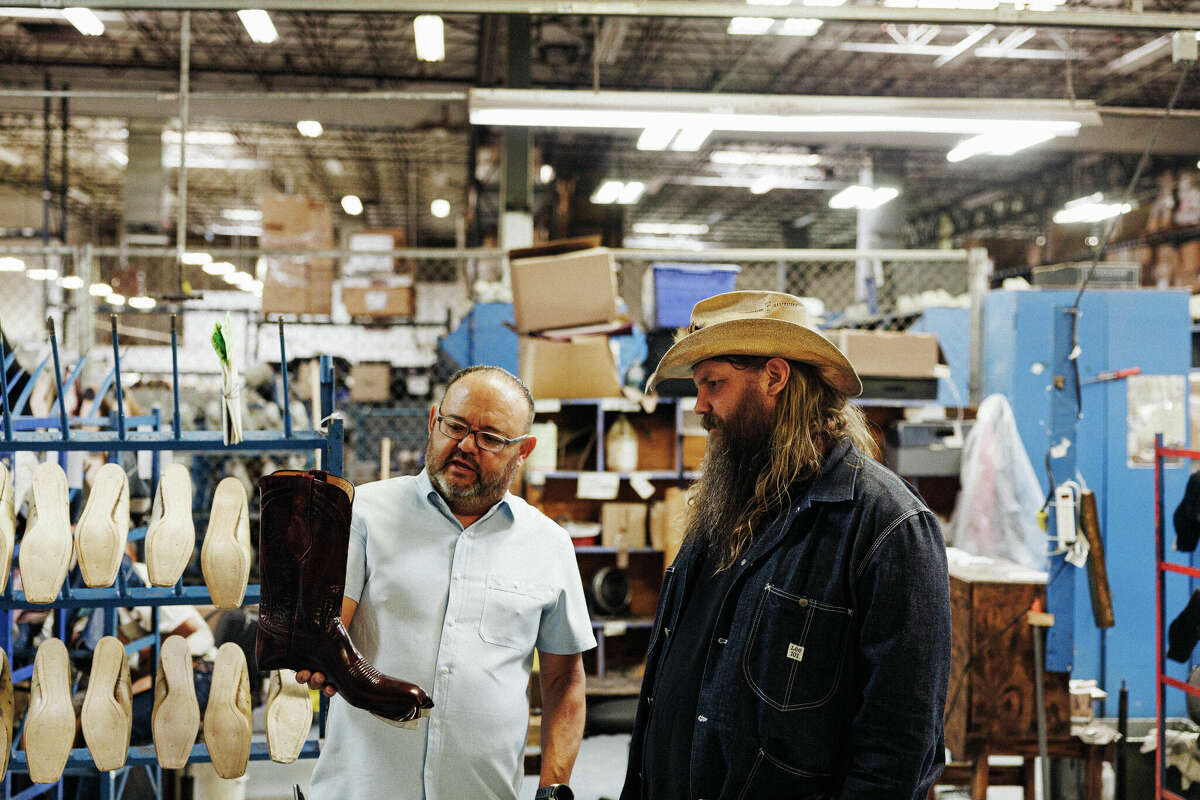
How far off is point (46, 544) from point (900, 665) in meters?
2.28

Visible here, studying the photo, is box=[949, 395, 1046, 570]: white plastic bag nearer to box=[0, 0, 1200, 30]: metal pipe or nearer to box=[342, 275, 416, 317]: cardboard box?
box=[0, 0, 1200, 30]: metal pipe

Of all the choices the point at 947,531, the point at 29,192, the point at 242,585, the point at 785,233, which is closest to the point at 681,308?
the point at 947,531

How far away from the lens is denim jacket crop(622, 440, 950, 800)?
1.33 m

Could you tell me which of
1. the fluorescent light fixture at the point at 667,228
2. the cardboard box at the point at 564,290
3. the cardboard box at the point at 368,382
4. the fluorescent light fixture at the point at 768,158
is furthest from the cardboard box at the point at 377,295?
the fluorescent light fixture at the point at 667,228

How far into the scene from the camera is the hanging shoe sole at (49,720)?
247 cm

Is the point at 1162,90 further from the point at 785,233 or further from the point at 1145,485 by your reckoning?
the point at 1145,485

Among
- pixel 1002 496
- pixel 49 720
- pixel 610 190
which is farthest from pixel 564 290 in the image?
pixel 610 190

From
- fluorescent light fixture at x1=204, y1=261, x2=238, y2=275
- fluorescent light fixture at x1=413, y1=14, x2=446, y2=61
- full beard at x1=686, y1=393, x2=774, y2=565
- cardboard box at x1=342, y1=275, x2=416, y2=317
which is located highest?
fluorescent light fixture at x1=413, y1=14, x2=446, y2=61

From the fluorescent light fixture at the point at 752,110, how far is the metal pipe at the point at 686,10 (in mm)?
444

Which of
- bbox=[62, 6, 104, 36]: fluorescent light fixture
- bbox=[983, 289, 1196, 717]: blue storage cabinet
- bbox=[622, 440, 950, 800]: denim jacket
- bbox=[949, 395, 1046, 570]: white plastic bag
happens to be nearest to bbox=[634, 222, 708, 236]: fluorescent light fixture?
bbox=[983, 289, 1196, 717]: blue storage cabinet

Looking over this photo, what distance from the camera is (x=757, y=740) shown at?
1428 mm

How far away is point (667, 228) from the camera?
1919 cm

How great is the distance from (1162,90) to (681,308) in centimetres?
1087

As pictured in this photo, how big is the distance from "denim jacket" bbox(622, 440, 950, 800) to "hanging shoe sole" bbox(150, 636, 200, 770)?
1761 mm
